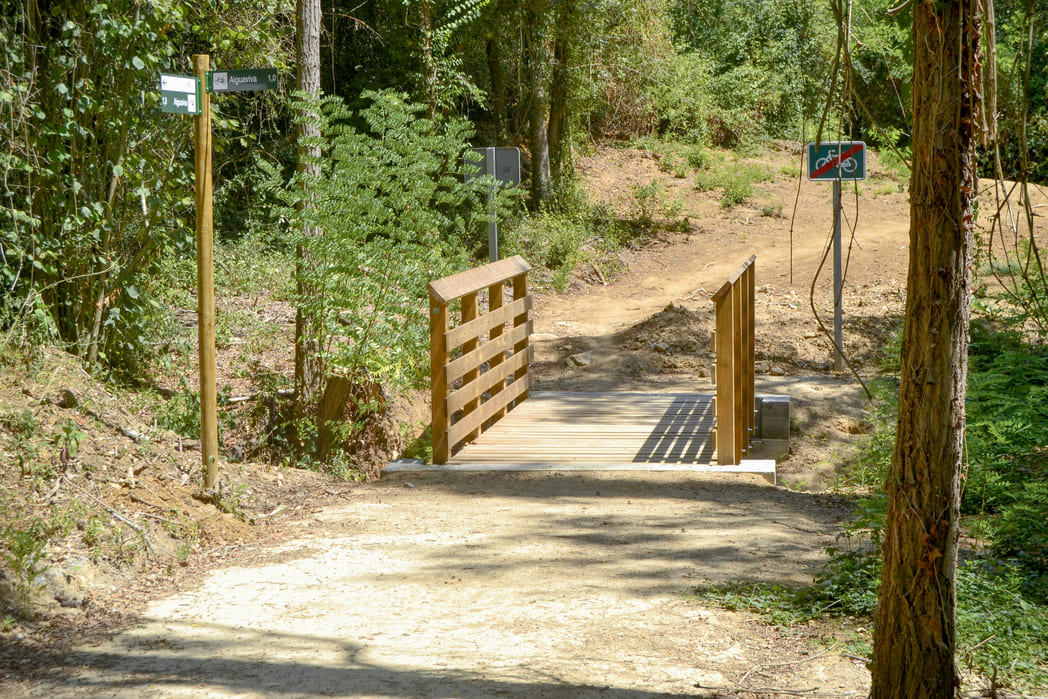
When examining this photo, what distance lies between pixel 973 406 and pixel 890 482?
14.6 ft

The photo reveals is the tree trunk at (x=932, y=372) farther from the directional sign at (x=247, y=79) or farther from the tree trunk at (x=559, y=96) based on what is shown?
the tree trunk at (x=559, y=96)

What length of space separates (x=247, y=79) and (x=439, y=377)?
8.44 ft

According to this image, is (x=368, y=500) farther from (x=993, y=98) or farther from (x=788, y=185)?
(x=788, y=185)

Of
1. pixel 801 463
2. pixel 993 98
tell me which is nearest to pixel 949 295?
pixel 993 98

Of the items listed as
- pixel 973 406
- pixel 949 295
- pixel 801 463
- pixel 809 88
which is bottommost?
pixel 801 463

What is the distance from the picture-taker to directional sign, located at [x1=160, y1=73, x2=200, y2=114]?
5.42 m

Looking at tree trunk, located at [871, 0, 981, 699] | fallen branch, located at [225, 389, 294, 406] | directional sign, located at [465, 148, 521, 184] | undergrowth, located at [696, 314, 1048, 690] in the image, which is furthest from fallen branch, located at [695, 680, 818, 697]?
directional sign, located at [465, 148, 521, 184]

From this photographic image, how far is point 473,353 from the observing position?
7789mm

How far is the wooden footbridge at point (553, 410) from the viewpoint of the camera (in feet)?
23.3

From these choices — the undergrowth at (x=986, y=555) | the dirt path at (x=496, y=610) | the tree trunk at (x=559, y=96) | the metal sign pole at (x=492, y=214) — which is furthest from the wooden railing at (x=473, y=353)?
the tree trunk at (x=559, y=96)

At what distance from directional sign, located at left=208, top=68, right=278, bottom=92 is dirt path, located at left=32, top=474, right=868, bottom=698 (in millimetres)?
2554

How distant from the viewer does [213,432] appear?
5.80m

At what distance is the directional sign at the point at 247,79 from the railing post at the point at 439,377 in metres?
1.97

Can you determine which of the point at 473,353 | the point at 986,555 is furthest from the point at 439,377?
the point at 986,555
